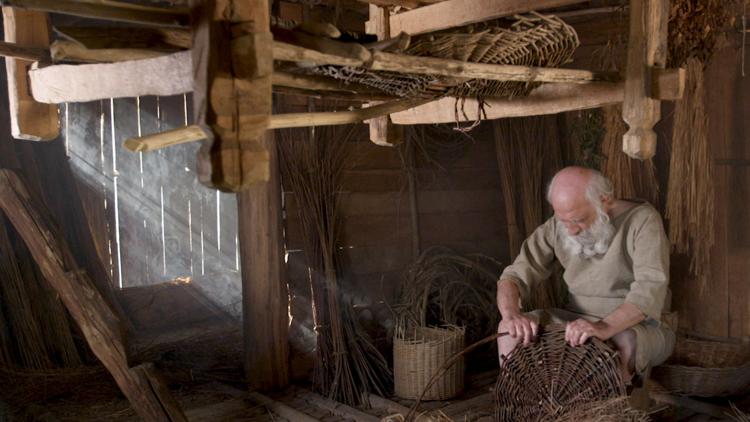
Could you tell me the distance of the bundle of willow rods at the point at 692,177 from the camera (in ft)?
14.9

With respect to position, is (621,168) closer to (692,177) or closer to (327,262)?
(692,177)

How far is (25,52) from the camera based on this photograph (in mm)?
2561

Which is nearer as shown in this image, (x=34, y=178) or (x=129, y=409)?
(x=129, y=409)

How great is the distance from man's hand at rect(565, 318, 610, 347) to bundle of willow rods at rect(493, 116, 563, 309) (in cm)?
241

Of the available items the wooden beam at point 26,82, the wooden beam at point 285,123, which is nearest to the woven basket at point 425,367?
the wooden beam at point 285,123

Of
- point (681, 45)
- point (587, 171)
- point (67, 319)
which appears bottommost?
point (67, 319)

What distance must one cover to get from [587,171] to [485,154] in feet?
8.38

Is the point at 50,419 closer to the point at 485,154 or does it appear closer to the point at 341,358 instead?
the point at 341,358

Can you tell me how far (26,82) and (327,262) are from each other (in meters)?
2.76

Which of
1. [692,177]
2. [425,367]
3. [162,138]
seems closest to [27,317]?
[425,367]

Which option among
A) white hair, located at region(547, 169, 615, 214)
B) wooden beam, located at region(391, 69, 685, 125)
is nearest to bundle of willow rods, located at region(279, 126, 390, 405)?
wooden beam, located at region(391, 69, 685, 125)

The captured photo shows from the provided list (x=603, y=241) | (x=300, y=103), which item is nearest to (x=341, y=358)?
(x=300, y=103)

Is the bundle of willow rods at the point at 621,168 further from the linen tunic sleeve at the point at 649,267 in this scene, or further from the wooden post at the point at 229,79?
the wooden post at the point at 229,79

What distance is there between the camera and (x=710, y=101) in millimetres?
4730
